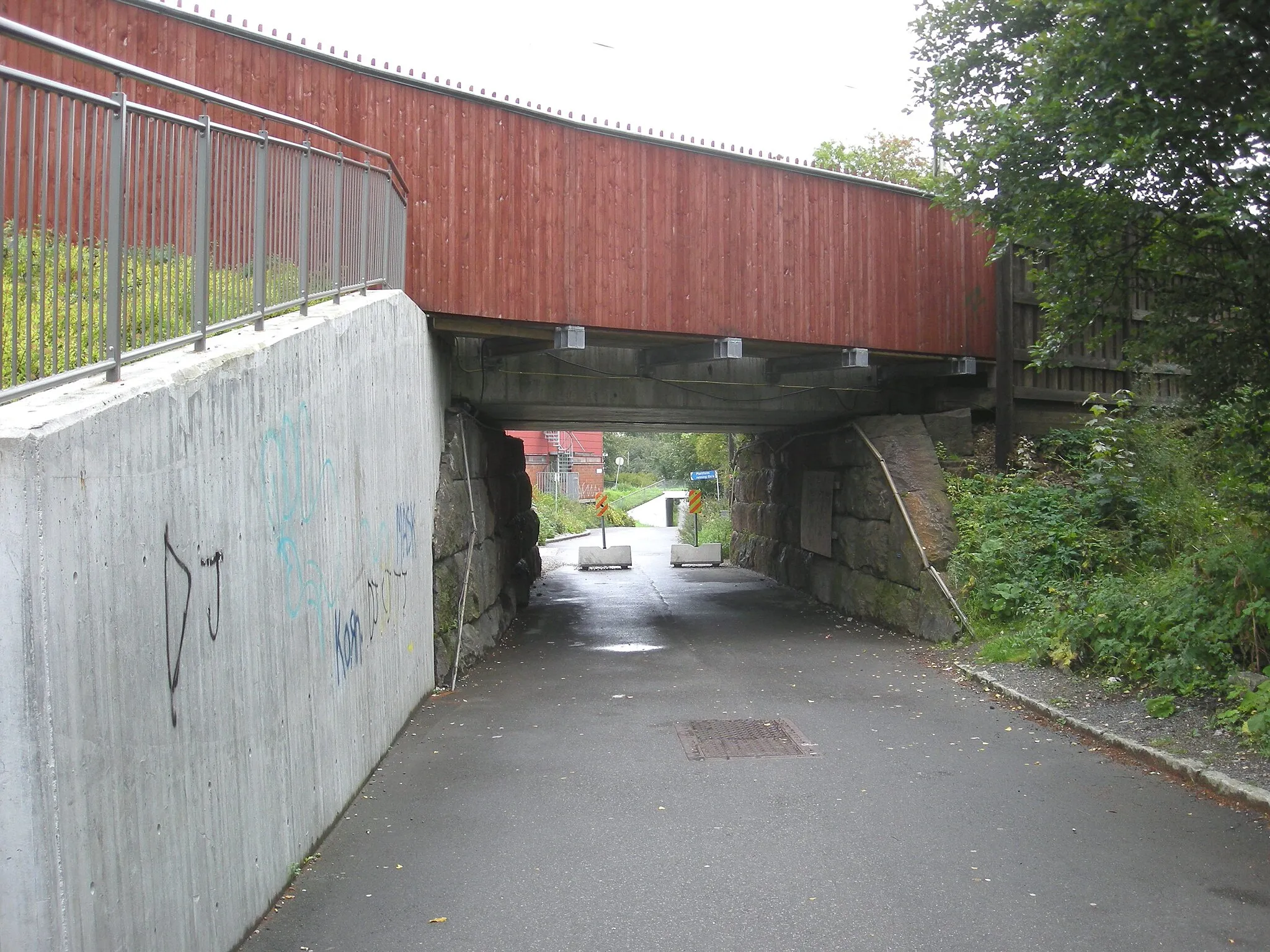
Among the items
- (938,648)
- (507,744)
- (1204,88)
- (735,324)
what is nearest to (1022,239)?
(1204,88)

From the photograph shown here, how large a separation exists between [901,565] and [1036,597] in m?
2.55

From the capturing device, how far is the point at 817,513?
17281 mm

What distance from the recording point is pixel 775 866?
202 inches

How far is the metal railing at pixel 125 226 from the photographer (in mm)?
3051

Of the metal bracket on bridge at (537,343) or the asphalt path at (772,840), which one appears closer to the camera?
the asphalt path at (772,840)

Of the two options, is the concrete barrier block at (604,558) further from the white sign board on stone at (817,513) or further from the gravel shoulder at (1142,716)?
the gravel shoulder at (1142,716)

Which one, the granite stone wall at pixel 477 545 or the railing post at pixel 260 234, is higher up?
the railing post at pixel 260 234

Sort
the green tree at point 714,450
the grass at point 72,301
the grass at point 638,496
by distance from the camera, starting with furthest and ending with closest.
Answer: the grass at point 638,496, the green tree at point 714,450, the grass at point 72,301

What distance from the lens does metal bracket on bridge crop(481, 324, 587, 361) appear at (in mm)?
11500

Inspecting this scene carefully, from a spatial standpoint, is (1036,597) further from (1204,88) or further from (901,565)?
(1204,88)

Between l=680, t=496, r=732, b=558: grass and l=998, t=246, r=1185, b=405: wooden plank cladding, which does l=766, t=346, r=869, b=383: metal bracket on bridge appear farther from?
l=680, t=496, r=732, b=558: grass

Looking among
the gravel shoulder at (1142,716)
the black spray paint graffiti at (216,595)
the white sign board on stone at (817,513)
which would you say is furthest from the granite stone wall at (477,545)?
the black spray paint graffiti at (216,595)

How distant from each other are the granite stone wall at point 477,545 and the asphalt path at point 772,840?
3.84 feet

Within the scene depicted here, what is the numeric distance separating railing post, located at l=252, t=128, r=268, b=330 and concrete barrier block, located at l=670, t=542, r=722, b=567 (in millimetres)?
22899
